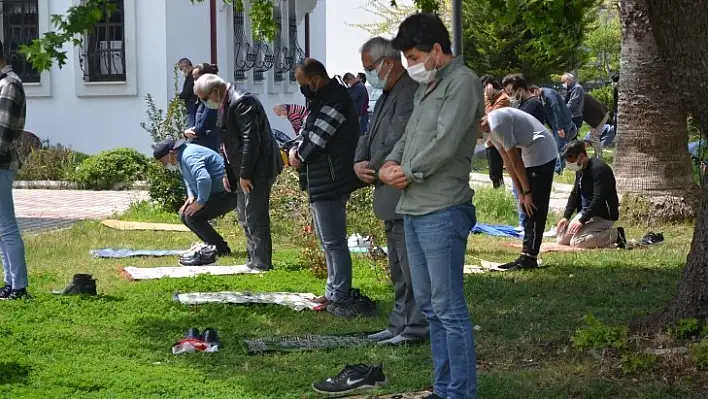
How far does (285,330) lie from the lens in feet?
25.2

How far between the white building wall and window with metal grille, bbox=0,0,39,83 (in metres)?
0.42

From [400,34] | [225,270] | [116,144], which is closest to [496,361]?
[400,34]

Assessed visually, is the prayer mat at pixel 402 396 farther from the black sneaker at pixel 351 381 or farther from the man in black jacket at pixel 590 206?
the man in black jacket at pixel 590 206

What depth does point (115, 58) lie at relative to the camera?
72.4ft

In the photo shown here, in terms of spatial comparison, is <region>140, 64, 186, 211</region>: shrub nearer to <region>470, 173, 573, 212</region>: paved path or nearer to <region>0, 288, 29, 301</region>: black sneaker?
<region>470, 173, 573, 212</region>: paved path

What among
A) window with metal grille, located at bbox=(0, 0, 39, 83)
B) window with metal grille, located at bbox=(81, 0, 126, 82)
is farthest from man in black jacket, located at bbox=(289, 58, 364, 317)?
window with metal grille, located at bbox=(0, 0, 39, 83)

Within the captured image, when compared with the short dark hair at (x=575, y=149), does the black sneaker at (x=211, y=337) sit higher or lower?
A: lower

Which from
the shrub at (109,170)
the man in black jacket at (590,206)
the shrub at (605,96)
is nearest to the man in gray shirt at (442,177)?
the man in black jacket at (590,206)

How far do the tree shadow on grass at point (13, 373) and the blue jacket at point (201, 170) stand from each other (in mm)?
4382

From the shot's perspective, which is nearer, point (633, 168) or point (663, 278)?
point (663, 278)

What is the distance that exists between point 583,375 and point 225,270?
4.85 meters

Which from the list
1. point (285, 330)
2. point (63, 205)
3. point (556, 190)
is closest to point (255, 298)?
point (285, 330)

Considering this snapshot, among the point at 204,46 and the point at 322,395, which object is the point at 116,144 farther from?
the point at 322,395

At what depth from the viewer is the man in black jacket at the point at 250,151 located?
962 centimetres
